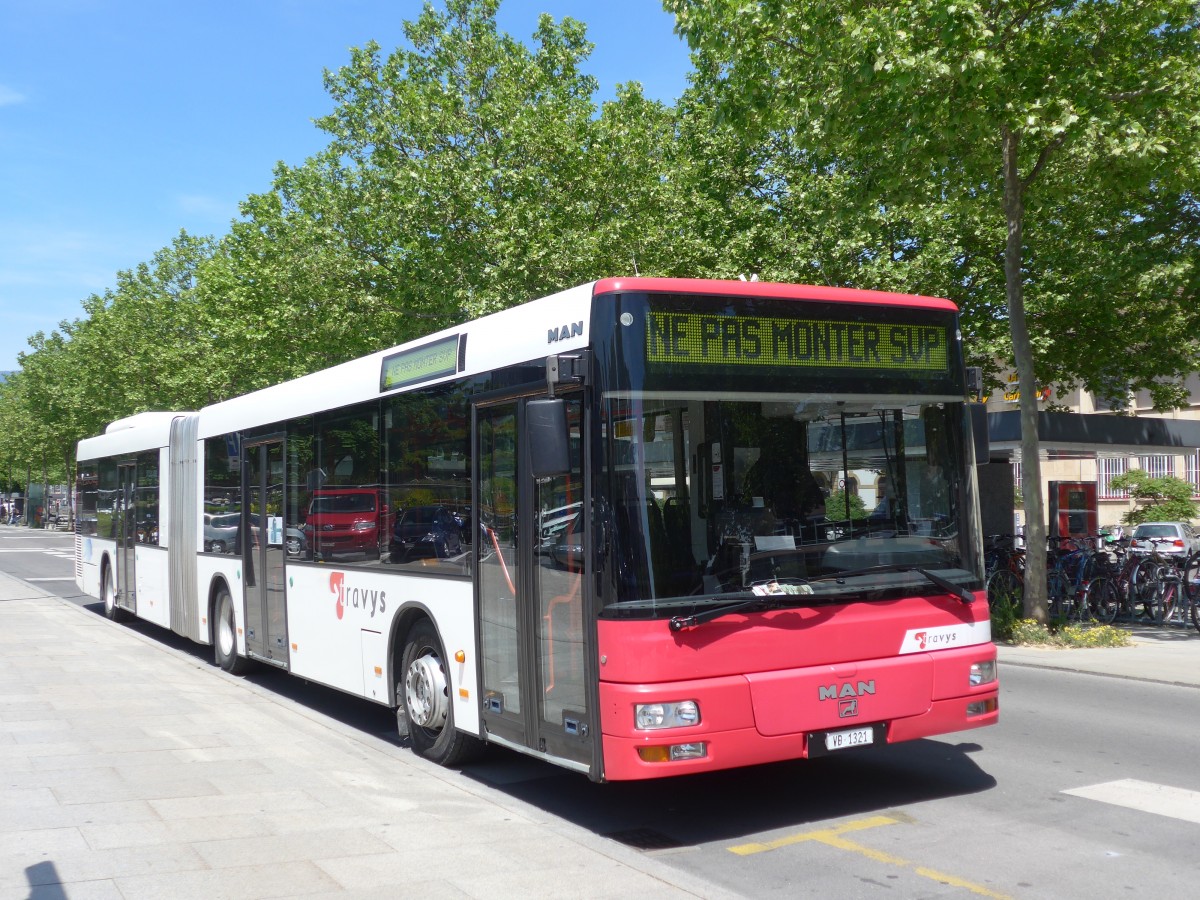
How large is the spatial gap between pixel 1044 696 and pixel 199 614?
9517 mm

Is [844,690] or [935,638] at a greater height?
[935,638]

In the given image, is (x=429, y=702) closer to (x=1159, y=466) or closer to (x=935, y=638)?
(x=935, y=638)

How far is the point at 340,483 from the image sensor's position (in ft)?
32.6

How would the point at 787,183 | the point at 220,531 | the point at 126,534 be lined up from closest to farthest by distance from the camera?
the point at 220,531, the point at 126,534, the point at 787,183

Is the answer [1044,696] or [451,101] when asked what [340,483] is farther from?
[451,101]

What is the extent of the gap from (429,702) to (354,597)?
60.5 inches

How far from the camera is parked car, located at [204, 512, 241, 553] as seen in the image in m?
12.9

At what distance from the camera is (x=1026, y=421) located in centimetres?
1572

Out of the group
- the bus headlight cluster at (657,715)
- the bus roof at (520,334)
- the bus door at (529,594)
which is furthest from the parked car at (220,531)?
the bus headlight cluster at (657,715)

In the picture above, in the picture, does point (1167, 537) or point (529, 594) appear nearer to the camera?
point (529, 594)

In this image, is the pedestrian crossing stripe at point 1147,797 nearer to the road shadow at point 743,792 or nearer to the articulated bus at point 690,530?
the road shadow at point 743,792

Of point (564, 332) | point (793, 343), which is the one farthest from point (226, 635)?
point (793, 343)

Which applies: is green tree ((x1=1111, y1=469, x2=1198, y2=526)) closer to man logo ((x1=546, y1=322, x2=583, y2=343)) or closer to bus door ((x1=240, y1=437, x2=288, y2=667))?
bus door ((x1=240, y1=437, x2=288, y2=667))

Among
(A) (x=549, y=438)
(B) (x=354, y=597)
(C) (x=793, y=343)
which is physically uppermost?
(C) (x=793, y=343)
